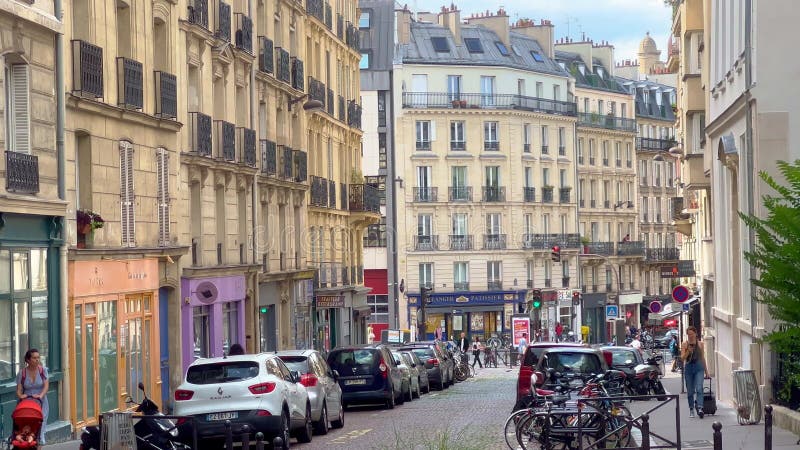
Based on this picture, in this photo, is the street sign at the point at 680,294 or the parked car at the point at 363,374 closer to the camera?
the parked car at the point at 363,374

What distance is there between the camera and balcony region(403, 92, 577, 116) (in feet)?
306

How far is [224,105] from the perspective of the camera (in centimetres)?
4038

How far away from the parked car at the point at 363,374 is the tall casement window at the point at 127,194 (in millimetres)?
6071

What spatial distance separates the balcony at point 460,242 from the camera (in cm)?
9312

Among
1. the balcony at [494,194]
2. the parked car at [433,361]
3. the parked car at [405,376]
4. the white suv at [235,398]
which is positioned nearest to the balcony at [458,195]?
the balcony at [494,194]

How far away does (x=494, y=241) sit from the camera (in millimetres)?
94250

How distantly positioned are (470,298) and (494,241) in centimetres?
374

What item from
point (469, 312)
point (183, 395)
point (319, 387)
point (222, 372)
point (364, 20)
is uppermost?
point (364, 20)

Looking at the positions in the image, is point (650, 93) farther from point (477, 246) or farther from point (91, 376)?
point (91, 376)

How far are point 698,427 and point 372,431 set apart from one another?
566 cm

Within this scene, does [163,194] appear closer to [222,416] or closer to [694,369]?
[222,416]

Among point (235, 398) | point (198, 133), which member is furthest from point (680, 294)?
point (235, 398)

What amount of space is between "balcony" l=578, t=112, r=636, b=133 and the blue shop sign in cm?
1543

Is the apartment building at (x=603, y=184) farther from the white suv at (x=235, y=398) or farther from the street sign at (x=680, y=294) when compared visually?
the white suv at (x=235, y=398)
